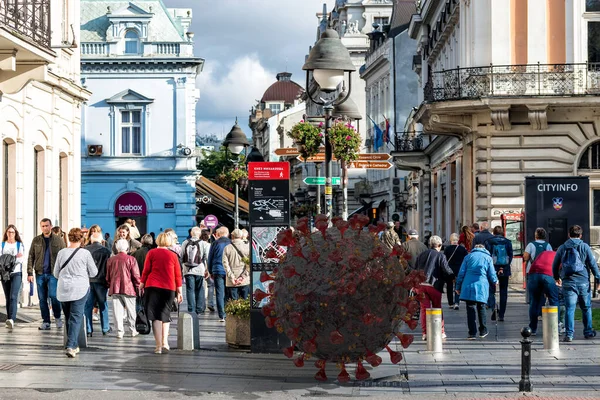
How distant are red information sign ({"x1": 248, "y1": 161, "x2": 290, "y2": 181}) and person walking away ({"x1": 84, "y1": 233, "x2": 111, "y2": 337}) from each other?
3469mm

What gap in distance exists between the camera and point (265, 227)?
659 inches

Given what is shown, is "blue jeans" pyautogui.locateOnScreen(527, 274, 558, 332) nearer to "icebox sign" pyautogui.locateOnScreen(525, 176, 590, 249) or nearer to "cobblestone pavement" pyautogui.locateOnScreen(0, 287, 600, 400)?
"cobblestone pavement" pyautogui.locateOnScreen(0, 287, 600, 400)

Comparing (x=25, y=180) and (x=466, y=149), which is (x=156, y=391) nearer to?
(x=25, y=180)

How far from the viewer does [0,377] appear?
13766 mm

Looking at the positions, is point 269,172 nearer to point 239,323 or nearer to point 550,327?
point 239,323

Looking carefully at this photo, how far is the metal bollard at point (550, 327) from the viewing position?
645 inches

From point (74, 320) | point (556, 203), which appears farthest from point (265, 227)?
point (556, 203)

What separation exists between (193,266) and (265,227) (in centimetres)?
656

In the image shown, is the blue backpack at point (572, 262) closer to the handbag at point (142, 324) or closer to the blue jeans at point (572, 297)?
the blue jeans at point (572, 297)

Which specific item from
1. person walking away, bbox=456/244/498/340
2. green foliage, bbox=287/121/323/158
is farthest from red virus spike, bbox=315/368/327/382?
green foliage, bbox=287/121/323/158

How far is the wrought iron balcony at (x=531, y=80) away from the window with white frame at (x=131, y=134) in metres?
26.3

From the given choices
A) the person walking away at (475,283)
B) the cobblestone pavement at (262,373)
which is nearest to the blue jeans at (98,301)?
the cobblestone pavement at (262,373)

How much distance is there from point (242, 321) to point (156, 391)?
424 centimetres

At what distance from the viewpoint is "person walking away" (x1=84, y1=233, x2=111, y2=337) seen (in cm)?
1927
